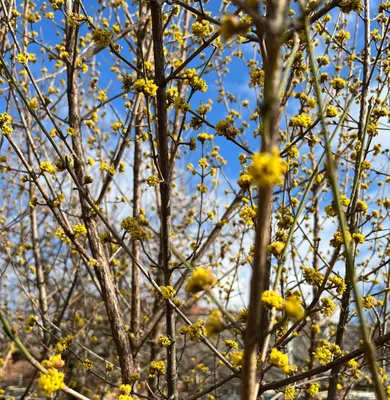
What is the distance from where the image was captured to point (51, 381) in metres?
1.48

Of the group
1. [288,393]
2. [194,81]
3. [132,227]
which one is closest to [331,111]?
[194,81]

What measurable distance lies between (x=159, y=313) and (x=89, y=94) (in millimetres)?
3744

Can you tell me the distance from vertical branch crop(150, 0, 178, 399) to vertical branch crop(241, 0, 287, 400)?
4.14 feet

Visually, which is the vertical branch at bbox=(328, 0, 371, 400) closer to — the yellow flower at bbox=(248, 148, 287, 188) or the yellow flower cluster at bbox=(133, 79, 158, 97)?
the yellow flower cluster at bbox=(133, 79, 158, 97)

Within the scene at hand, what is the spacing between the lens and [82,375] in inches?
318

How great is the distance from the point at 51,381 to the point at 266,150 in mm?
1105

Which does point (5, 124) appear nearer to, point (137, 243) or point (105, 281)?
point (105, 281)

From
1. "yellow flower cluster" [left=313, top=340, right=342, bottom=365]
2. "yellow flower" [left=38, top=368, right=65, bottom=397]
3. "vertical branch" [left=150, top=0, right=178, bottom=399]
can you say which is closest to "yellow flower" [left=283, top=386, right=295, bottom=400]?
"yellow flower cluster" [left=313, top=340, right=342, bottom=365]

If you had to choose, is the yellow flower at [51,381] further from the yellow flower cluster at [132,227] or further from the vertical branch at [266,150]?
the yellow flower cluster at [132,227]

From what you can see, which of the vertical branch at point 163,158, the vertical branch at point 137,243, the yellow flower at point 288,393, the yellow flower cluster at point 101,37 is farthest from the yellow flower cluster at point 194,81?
the yellow flower at point 288,393

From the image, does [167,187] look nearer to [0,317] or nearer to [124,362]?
[0,317]

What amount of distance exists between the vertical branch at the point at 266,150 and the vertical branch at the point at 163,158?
1263 millimetres

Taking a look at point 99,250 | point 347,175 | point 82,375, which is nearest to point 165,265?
point 99,250

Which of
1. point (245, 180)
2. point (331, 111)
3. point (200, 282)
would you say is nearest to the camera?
point (200, 282)
